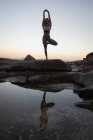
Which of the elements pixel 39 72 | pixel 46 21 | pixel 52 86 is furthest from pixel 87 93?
pixel 46 21

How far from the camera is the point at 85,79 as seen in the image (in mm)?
12547

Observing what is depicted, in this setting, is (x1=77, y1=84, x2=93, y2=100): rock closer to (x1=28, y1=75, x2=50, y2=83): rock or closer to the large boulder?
(x1=28, y1=75, x2=50, y2=83): rock

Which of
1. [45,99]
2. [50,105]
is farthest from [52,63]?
[50,105]

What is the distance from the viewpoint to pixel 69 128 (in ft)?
20.8

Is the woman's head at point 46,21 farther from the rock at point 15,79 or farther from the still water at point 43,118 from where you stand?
the still water at point 43,118

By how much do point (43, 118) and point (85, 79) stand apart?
584 centimetres

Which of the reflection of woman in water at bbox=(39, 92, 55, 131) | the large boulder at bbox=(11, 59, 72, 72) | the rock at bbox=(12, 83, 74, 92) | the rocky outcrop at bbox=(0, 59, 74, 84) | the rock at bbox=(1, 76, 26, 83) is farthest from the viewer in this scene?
the large boulder at bbox=(11, 59, 72, 72)

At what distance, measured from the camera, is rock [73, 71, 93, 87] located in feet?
39.7

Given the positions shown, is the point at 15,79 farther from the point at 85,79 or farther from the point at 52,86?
the point at 85,79

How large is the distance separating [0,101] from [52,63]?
6.80m

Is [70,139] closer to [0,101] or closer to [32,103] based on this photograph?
[32,103]

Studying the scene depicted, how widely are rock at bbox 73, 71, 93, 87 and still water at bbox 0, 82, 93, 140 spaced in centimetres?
150

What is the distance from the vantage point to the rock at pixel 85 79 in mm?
12097

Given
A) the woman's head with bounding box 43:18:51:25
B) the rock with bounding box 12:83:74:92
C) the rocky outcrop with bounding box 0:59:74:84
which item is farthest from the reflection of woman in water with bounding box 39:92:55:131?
the woman's head with bounding box 43:18:51:25
